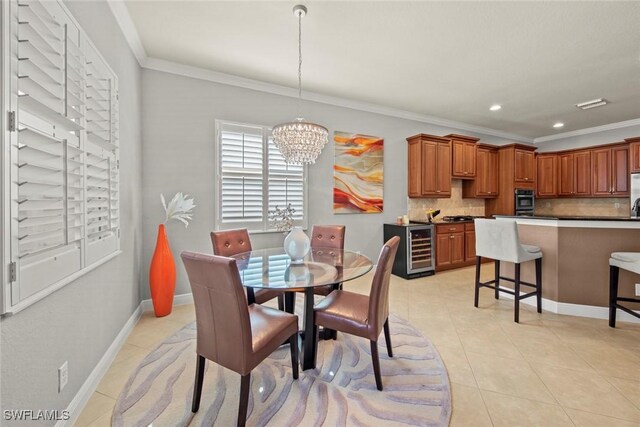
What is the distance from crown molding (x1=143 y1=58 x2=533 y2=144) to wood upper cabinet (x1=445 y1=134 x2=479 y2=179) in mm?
536

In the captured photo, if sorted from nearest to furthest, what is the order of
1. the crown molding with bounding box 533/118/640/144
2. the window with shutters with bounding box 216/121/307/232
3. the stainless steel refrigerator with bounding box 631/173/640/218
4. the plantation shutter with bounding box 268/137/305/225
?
the window with shutters with bounding box 216/121/307/232
the plantation shutter with bounding box 268/137/305/225
the stainless steel refrigerator with bounding box 631/173/640/218
the crown molding with bounding box 533/118/640/144

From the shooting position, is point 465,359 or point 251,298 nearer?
point 465,359

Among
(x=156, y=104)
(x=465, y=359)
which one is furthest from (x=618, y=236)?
(x=156, y=104)

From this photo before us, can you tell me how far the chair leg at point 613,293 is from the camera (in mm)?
2627

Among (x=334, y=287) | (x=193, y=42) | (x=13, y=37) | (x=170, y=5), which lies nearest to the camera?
(x=13, y=37)

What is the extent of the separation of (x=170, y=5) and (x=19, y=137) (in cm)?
184

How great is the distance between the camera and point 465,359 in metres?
2.14

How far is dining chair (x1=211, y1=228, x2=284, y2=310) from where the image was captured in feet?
8.03

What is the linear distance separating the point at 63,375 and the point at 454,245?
5.21 m

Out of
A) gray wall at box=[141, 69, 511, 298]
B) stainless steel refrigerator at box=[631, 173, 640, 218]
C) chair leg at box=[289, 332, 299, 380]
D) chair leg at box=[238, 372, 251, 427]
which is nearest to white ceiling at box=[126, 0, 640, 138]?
gray wall at box=[141, 69, 511, 298]

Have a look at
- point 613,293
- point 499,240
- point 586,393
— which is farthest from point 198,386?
point 613,293

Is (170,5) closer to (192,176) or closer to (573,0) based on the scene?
(192,176)

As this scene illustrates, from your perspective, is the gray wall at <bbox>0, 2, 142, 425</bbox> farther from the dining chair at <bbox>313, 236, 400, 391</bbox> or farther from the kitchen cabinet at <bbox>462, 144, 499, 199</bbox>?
the kitchen cabinet at <bbox>462, 144, 499, 199</bbox>

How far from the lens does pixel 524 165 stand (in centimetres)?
576
